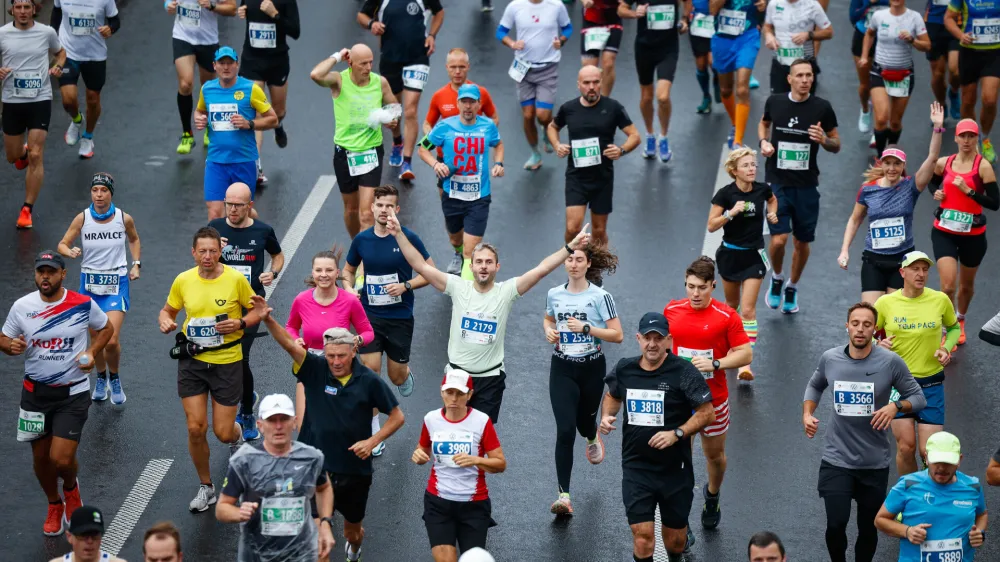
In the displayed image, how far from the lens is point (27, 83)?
1617cm

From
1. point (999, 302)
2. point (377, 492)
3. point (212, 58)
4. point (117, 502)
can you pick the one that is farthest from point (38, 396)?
point (999, 302)

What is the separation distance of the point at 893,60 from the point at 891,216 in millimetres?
4938

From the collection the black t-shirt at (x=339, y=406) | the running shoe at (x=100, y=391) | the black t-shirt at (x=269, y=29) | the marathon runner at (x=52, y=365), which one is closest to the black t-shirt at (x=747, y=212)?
the black t-shirt at (x=339, y=406)

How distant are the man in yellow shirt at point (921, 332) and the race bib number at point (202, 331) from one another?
199 inches

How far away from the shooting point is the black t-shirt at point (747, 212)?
13.8m

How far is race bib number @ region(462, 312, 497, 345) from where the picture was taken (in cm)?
1133

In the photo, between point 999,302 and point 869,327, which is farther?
point 999,302

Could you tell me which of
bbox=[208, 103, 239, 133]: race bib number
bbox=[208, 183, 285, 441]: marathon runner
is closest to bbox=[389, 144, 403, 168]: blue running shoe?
bbox=[208, 103, 239, 133]: race bib number

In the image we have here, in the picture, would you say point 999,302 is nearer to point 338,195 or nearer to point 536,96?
point 536,96

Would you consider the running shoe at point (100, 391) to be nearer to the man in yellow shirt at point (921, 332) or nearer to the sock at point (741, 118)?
the man in yellow shirt at point (921, 332)

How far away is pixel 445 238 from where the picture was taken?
1661 cm

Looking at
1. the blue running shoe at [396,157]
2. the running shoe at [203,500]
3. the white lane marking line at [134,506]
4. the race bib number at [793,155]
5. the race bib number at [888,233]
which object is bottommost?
the white lane marking line at [134,506]

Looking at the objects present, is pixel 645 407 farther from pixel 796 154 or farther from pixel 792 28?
pixel 792 28

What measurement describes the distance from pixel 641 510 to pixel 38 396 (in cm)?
445
